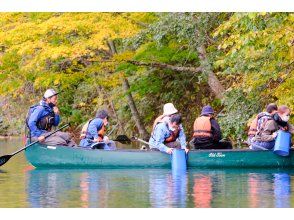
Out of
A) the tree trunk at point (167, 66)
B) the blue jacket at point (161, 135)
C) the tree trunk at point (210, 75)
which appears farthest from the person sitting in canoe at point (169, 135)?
the tree trunk at point (167, 66)

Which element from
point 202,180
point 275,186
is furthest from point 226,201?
point 202,180

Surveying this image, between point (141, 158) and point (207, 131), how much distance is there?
53.8 inches

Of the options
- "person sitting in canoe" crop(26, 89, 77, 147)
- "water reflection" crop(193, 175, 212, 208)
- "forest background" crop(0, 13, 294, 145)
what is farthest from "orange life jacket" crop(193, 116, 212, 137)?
"person sitting in canoe" crop(26, 89, 77, 147)

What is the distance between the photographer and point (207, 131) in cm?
1948

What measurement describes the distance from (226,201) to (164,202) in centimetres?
86

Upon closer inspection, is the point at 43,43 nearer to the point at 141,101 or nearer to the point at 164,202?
the point at 141,101

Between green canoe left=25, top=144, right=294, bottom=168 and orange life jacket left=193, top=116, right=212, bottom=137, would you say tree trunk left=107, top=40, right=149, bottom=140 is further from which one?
orange life jacket left=193, top=116, right=212, bottom=137

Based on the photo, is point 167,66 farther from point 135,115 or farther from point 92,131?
point 92,131

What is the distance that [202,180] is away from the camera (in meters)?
17.0

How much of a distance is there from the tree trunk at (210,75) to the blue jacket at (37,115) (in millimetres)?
6287

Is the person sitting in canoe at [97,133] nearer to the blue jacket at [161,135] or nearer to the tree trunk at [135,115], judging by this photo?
the blue jacket at [161,135]

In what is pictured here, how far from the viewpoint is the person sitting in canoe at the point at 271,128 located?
19078 mm

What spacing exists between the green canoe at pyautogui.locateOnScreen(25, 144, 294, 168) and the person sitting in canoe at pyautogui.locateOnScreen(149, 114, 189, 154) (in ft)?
0.69


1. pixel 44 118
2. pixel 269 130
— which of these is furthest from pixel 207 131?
pixel 44 118
